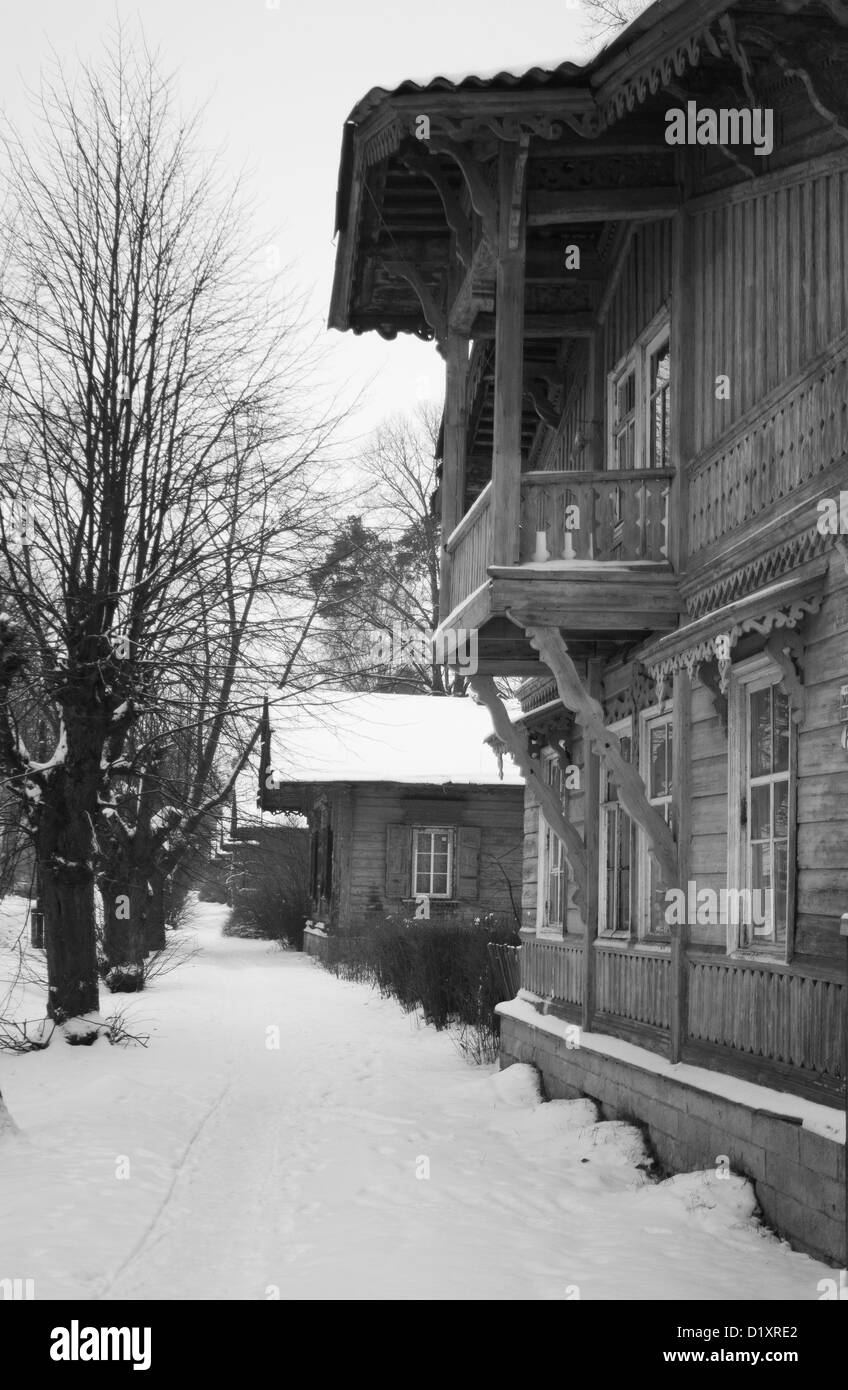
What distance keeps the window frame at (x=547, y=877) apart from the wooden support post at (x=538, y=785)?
3.11 feet

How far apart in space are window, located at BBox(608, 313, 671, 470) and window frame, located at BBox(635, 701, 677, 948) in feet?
6.24

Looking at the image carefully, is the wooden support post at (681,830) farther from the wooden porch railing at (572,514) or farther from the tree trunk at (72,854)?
the tree trunk at (72,854)

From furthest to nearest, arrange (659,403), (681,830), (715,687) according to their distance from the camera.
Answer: (659,403), (681,830), (715,687)

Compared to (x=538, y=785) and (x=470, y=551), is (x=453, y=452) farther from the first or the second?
(x=538, y=785)

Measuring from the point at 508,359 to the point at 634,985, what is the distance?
187 inches

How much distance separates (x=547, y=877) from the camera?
14.5 meters

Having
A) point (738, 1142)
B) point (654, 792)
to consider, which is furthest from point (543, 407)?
point (738, 1142)

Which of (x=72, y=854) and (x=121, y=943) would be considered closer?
(x=72, y=854)

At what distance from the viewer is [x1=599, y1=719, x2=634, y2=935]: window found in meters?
11.4

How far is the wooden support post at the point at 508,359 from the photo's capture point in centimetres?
961

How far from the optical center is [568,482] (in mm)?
9844

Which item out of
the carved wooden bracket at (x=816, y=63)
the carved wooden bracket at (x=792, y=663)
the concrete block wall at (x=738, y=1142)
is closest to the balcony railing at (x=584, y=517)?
the carved wooden bracket at (x=792, y=663)
